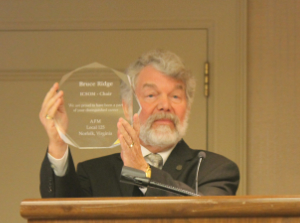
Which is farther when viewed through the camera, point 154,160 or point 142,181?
point 154,160

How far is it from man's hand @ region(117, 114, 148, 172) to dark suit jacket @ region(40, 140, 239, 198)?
0.74 feet

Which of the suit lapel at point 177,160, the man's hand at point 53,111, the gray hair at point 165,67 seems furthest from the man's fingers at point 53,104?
the suit lapel at point 177,160

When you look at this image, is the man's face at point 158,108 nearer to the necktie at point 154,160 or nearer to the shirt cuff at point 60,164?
the necktie at point 154,160

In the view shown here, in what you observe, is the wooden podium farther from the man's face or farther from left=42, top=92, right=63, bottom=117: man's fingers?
the man's face

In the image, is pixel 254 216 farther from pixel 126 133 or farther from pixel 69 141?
pixel 69 141

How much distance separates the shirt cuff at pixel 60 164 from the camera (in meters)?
1.21

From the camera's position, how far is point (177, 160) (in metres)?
1.47

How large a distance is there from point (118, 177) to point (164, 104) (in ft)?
1.10

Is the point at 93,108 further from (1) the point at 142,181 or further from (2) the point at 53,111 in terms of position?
(1) the point at 142,181

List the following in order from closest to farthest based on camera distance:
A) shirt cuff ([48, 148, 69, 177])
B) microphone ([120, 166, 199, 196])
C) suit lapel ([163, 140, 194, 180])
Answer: microphone ([120, 166, 199, 196]), shirt cuff ([48, 148, 69, 177]), suit lapel ([163, 140, 194, 180])

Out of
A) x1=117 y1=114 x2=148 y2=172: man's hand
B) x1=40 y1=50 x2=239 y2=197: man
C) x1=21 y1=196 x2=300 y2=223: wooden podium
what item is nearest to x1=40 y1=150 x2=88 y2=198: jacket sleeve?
x1=40 y1=50 x2=239 y2=197: man

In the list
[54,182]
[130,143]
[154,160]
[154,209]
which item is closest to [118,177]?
[154,160]

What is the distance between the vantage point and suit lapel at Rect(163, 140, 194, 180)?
144 cm

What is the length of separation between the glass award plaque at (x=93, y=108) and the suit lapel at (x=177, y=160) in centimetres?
43
